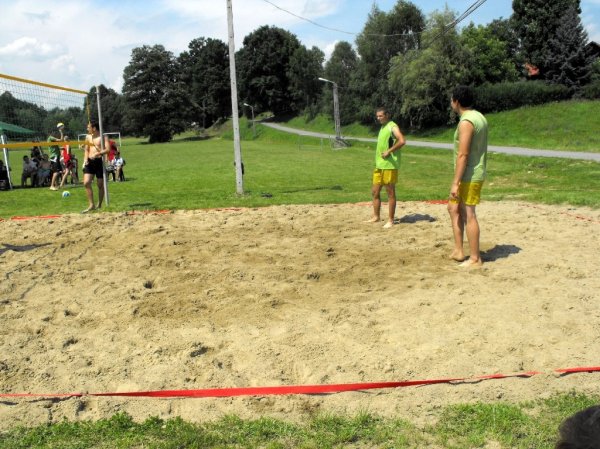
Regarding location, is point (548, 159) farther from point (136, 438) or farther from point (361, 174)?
point (136, 438)

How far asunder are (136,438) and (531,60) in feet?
157

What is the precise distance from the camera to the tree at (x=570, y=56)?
3703cm

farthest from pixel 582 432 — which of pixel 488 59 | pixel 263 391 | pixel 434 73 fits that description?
pixel 488 59

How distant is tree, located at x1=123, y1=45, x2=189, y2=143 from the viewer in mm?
70375

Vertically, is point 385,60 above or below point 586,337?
above

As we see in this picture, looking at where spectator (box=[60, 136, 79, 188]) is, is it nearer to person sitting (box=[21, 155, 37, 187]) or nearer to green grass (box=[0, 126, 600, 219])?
green grass (box=[0, 126, 600, 219])

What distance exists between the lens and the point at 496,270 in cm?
597

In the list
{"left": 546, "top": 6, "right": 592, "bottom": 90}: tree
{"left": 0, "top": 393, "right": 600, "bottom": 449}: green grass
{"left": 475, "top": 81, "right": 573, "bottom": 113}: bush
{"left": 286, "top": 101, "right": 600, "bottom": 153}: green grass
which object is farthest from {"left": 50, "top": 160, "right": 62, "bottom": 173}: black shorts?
{"left": 546, "top": 6, "right": 592, "bottom": 90}: tree

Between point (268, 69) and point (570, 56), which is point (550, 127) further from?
point (268, 69)

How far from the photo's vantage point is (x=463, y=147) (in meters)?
6.05

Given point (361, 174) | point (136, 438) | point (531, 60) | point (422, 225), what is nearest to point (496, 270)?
point (422, 225)

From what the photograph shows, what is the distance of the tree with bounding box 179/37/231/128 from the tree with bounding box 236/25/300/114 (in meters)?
3.94

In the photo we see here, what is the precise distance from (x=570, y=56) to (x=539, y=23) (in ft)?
26.0

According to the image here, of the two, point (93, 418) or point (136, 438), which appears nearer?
point (136, 438)
